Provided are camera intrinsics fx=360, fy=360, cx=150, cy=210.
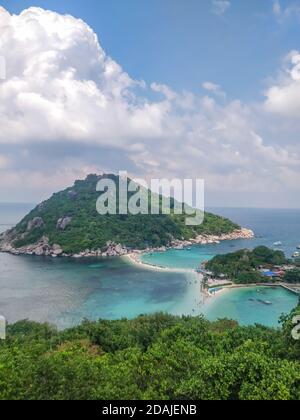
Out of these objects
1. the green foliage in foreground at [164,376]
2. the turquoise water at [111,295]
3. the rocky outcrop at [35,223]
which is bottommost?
the turquoise water at [111,295]

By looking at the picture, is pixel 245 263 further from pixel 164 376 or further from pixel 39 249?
pixel 164 376

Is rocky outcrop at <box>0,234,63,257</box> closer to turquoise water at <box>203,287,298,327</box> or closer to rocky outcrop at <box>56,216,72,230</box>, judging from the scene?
rocky outcrop at <box>56,216,72,230</box>

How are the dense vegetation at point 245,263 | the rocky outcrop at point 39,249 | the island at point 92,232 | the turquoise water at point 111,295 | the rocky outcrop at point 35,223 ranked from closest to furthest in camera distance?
the turquoise water at point 111,295, the dense vegetation at point 245,263, the rocky outcrop at point 39,249, the island at point 92,232, the rocky outcrop at point 35,223

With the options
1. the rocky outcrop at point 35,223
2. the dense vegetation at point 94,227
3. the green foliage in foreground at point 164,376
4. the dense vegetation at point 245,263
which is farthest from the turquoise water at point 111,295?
the green foliage in foreground at point 164,376

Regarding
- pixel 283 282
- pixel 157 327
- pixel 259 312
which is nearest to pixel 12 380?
pixel 157 327

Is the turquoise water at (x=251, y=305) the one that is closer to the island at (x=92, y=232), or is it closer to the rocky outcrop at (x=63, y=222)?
the island at (x=92, y=232)

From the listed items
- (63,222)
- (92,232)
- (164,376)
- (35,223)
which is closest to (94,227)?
(92,232)

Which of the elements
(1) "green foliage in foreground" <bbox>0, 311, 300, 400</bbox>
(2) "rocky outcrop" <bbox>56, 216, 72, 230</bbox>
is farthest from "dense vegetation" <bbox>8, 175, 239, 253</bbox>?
(1) "green foliage in foreground" <bbox>0, 311, 300, 400</bbox>
